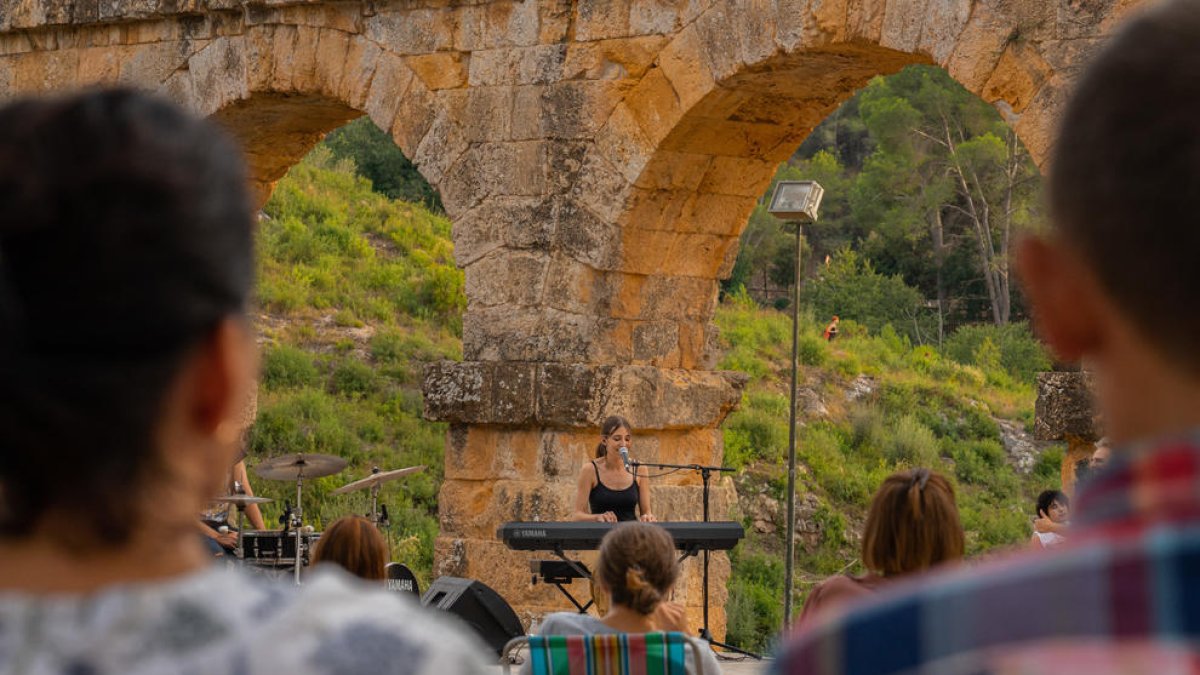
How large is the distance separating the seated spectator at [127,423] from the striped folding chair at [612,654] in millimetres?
2627

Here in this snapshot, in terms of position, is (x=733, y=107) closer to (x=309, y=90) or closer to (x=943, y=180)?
(x=309, y=90)

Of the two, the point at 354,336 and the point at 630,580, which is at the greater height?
the point at 354,336

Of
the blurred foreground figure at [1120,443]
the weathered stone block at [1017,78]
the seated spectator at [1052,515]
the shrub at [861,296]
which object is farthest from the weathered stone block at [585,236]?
the shrub at [861,296]

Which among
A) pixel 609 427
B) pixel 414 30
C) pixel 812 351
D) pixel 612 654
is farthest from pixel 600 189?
pixel 812 351

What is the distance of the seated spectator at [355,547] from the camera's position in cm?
420

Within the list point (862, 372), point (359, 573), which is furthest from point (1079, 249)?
point (862, 372)

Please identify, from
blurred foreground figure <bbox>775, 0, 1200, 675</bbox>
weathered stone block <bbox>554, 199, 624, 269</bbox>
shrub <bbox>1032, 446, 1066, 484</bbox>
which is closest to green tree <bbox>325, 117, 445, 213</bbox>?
shrub <bbox>1032, 446, 1066, 484</bbox>

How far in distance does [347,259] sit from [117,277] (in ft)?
66.3

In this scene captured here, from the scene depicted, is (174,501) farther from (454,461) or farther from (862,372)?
(862,372)

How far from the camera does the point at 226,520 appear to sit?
9.55 metres

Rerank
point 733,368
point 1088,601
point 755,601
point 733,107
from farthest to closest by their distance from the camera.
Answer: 1. point 733,368
2. point 755,601
3. point 733,107
4. point 1088,601

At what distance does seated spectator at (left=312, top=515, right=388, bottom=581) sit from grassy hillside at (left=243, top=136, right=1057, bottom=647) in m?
9.82

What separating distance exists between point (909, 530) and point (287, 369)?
1517 centimetres

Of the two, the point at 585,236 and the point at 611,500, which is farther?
the point at 585,236
